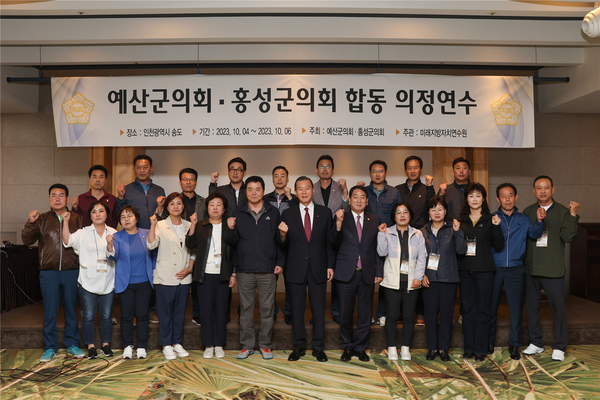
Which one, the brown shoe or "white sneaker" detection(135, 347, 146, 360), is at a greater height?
the brown shoe

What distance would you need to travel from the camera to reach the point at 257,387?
3.51 m

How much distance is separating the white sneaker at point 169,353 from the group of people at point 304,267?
0.01m

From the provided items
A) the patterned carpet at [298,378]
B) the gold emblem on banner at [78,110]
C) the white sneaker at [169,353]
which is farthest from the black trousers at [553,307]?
the gold emblem on banner at [78,110]

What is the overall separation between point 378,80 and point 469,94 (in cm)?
107

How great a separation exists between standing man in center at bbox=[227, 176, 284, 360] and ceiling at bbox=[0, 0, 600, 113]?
1.83 m

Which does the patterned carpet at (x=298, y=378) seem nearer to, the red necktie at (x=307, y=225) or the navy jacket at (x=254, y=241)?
the navy jacket at (x=254, y=241)

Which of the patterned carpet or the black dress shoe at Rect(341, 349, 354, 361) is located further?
the black dress shoe at Rect(341, 349, 354, 361)

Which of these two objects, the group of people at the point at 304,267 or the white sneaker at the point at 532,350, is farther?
the white sneaker at the point at 532,350

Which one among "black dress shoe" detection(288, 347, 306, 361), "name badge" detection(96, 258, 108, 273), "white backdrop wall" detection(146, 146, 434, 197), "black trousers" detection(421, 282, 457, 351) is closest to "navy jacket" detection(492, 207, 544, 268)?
"black trousers" detection(421, 282, 457, 351)

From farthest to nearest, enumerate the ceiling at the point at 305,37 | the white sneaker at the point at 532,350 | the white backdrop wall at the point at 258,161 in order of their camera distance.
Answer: the white backdrop wall at the point at 258,161 < the ceiling at the point at 305,37 < the white sneaker at the point at 532,350

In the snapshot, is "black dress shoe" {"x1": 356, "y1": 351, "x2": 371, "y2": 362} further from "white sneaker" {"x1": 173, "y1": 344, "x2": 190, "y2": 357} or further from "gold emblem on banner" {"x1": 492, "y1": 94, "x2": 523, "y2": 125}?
"gold emblem on banner" {"x1": 492, "y1": 94, "x2": 523, "y2": 125}

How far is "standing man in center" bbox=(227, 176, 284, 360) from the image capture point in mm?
4027

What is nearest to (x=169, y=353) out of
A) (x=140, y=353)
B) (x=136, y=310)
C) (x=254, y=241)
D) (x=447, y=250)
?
(x=140, y=353)

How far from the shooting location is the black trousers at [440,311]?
4.01m
